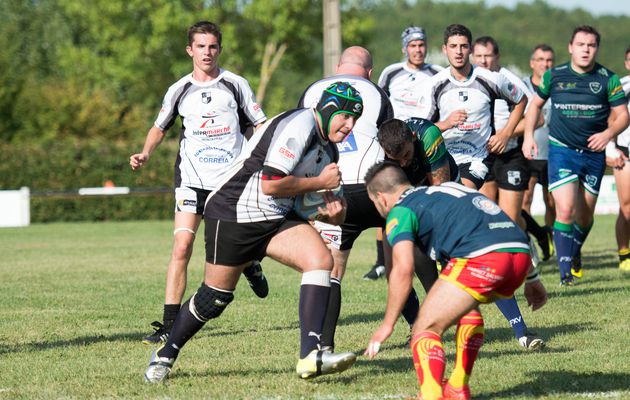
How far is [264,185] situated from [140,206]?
22831 millimetres

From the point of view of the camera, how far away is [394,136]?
21.6ft

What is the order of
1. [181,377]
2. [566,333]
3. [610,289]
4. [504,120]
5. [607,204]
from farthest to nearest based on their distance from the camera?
1. [607,204]
2. [504,120]
3. [610,289]
4. [566,333]
5. [181,377]

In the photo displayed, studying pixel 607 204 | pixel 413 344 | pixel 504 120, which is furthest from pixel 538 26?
pixel 413 344

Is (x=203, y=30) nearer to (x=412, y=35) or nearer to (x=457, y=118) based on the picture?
(x=457, y=118)

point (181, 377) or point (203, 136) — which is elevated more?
point (203, 136)

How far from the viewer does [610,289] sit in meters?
10.5

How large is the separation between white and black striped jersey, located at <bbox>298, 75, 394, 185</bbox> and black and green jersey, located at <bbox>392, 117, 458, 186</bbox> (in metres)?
0.33

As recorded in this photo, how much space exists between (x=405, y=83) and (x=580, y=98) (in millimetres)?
2090

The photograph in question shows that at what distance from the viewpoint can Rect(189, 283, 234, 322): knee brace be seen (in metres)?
6.34

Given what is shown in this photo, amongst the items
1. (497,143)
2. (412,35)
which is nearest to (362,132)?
(497,143)

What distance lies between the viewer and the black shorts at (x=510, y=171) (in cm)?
1145

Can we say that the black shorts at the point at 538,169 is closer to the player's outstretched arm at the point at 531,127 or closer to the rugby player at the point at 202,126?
the player's outstretched arm at the point at 531,127

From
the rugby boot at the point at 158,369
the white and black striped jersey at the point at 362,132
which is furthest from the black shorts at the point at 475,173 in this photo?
the rugby boot at the point at 158,369

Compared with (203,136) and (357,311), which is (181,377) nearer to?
(203,136)
